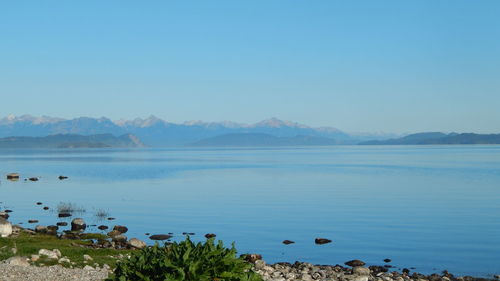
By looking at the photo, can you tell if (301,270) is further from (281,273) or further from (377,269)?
(377,269)

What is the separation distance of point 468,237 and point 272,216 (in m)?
16.7

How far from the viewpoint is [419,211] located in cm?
5231

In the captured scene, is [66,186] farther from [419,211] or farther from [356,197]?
[419,211]

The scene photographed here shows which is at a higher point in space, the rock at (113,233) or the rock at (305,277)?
the rock at (305,277)

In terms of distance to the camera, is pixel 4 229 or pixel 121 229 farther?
pixel 121 229

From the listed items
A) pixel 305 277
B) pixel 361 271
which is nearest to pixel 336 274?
pixel 361 271

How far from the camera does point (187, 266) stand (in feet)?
32.6

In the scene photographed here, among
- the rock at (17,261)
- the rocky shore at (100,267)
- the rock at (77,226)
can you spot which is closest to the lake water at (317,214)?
the rocky shore at (100,267)

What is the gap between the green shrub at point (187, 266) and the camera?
9.90m

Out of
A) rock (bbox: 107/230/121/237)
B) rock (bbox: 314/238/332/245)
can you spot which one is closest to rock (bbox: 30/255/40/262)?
rock (bbox: 107/230/121/237)

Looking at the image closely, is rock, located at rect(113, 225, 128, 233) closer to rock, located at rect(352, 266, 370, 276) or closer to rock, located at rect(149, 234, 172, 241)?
rock, located at rect(149, 234, 172, 241)

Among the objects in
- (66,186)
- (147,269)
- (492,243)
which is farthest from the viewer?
(66,186)

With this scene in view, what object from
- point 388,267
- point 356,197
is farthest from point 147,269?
point 356,197

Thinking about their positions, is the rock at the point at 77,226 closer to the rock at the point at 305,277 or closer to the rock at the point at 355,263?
the rock at the point at 355,263
